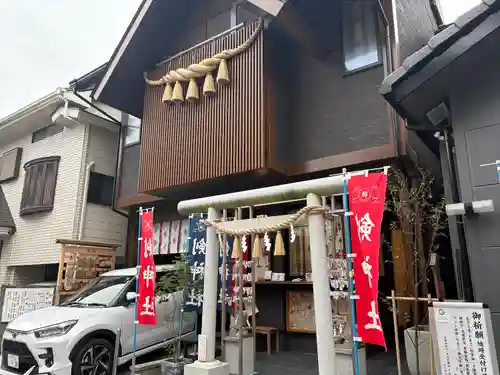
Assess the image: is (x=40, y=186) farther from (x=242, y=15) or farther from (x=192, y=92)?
(x=242, y=15)

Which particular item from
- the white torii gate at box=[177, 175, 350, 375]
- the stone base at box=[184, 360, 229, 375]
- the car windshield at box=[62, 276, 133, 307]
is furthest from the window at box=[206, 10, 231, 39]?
the stone base at box=[184, 360, 229, 375]

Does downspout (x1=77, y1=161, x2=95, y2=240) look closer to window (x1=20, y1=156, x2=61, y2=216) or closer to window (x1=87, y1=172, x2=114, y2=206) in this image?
window (x1=87, y1=172, x2=114, y2=206)

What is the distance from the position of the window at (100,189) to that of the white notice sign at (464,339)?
11500 mm

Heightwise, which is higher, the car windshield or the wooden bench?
the car windshield

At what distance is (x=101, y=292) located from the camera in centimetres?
859

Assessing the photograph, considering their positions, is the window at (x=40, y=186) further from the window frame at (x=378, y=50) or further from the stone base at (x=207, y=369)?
the window frame at (x=378, y=50)

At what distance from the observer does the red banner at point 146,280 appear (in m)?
7.32

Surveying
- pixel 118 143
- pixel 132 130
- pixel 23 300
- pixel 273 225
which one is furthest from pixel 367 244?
pixel 23 300

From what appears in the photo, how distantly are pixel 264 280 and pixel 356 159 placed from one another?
12.6ft

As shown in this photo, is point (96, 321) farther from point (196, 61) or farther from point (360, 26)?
point (360, 26)

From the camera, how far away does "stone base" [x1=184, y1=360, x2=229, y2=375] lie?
20.3 feet

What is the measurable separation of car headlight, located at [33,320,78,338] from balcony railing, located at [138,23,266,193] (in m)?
3.93

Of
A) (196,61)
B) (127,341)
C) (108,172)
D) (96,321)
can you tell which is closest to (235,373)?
(127,341)

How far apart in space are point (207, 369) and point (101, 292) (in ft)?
11.7
